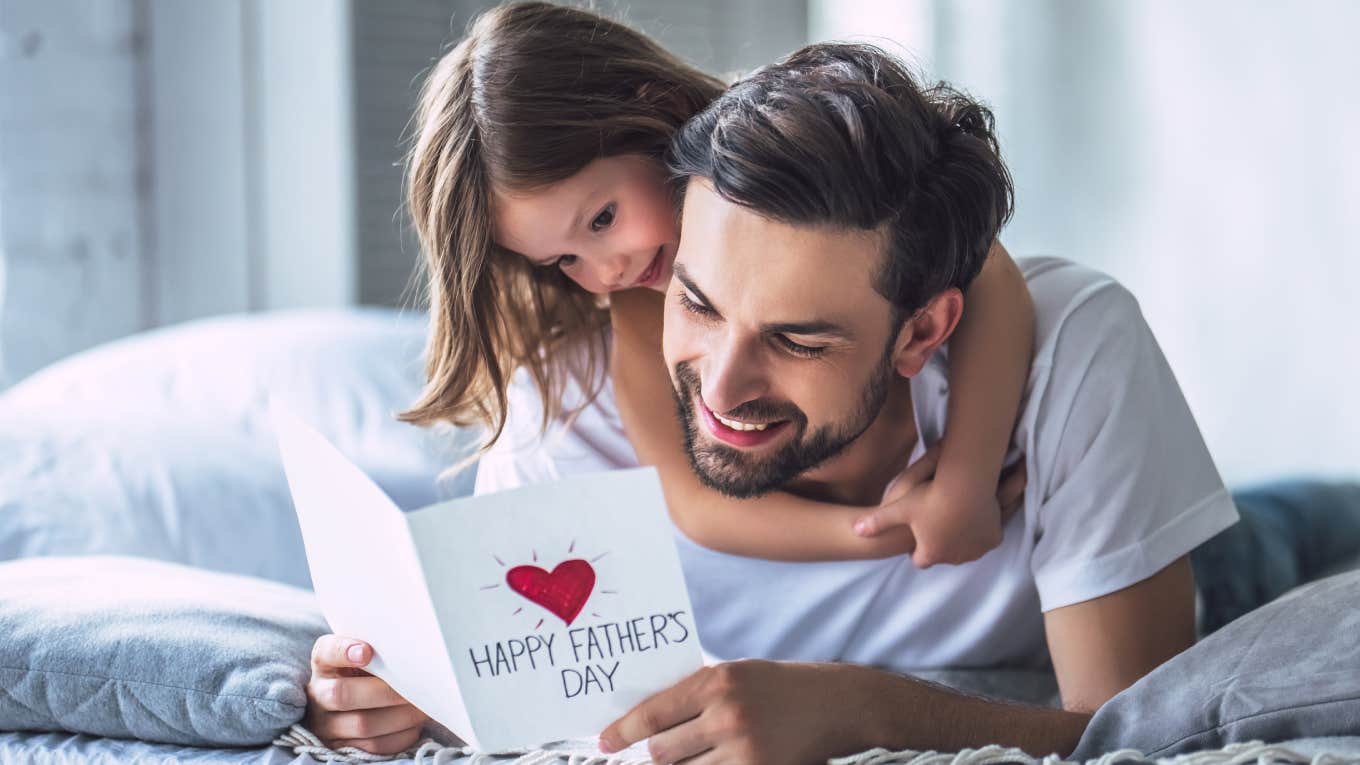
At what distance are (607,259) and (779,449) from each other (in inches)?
11.4

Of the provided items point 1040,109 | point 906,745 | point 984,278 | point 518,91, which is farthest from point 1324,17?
point 906,745

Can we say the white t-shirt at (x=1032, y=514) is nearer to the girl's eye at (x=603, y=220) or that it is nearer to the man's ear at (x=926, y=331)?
the man's ear at (x=926, y=331)

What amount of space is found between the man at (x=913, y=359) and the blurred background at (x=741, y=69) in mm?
1245

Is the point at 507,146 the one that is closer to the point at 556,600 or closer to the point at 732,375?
the point at 732,375

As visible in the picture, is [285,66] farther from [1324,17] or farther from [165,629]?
[1324,17]

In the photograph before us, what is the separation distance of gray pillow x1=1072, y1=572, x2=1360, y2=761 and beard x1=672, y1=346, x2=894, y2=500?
38cm

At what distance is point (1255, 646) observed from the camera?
40.9 inches

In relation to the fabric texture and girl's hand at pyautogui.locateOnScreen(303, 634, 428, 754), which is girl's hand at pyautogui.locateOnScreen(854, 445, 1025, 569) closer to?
girl's hand at pyautogui.locateOnScreen(303, 634, 428, 754)

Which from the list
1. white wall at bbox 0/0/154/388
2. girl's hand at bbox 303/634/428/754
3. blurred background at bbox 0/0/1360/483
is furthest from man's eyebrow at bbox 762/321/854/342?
white wall at bbox 0/0/154/388

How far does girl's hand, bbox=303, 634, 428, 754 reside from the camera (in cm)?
107

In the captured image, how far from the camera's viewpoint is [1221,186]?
3525 millimetres

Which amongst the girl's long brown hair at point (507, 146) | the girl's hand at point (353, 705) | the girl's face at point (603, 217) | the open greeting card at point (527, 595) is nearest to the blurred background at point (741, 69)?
the girl's long brown hair at point (507, 146)

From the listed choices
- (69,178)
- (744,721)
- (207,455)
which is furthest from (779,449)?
(69,178)

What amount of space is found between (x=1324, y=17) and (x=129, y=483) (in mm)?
3028
